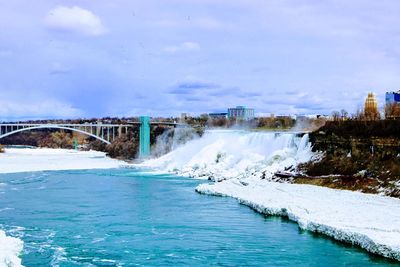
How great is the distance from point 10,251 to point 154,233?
607 centimetres

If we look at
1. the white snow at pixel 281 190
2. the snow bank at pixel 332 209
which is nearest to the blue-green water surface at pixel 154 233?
the snow bank at pixel 332 209

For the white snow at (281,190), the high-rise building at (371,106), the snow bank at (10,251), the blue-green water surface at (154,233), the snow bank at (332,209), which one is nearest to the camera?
A: the snow bank at (10,251)

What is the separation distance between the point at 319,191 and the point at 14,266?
19149 millimetres

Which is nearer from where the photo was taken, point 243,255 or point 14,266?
point 14,266

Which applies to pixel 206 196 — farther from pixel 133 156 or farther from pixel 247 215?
pixel 133 156

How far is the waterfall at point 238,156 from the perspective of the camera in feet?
131

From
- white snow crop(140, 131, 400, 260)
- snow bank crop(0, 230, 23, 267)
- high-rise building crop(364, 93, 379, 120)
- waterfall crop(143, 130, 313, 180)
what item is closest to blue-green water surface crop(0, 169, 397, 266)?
snow bank crop(0, 230, 23, 267)

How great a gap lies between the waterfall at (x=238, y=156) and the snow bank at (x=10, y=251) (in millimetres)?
22581

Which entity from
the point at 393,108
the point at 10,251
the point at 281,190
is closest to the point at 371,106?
the point at 393,108

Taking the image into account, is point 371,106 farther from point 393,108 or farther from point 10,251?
point 10,251

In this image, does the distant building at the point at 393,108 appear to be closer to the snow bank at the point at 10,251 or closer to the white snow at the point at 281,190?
the white snow at the point at 281,190

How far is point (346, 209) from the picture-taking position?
77.5ft

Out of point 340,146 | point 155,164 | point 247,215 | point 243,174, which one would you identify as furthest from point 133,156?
point 247,215

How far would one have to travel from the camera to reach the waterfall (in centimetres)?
4006
